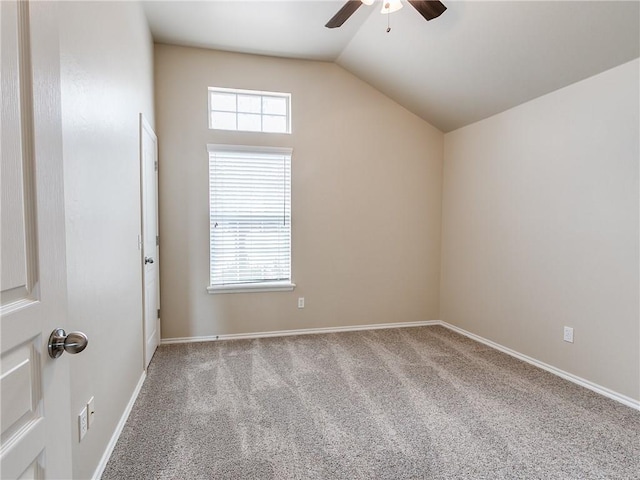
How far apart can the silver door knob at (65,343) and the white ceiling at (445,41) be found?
2943 millimetres

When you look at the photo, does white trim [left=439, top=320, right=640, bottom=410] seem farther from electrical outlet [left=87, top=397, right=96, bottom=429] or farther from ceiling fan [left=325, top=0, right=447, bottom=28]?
electrical outlet [left=87, top=397, right=96, bottom=429]

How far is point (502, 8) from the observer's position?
2.33 metres

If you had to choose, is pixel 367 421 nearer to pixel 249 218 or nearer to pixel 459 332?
pixel 459 332

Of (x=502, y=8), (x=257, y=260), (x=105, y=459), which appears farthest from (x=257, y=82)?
(x=105, y=459)

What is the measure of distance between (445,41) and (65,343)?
3289mm

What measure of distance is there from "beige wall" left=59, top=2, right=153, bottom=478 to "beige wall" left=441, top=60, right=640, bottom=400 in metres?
3.33

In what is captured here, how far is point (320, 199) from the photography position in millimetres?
3791

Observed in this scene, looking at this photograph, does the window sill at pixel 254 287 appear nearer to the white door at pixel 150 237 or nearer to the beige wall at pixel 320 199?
the beige wall at pixel 320 199

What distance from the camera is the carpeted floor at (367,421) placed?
1715mm

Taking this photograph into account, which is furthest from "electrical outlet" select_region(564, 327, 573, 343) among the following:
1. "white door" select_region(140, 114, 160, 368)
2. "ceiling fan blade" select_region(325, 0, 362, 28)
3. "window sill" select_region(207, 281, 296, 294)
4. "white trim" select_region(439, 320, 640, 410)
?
"white door" select_region(140, 114, 160, 368)

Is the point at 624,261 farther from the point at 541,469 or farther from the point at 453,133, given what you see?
the point at 453,133

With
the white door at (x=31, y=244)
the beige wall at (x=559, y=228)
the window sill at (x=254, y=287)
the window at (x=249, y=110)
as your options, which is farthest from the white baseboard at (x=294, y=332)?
the white door at (x=31, y=244)

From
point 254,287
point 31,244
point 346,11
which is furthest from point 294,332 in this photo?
point 31,244

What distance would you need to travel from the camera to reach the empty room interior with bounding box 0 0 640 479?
1.51 meters
